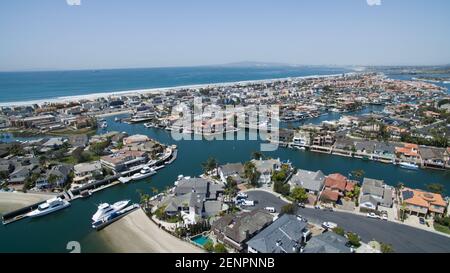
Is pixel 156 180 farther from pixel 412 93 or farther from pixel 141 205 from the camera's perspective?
pixel 412 93

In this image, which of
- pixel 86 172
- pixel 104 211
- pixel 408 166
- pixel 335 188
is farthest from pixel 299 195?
pixel 86 172

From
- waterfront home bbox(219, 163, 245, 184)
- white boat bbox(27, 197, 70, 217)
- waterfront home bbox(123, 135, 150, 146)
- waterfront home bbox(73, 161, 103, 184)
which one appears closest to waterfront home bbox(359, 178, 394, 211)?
waterfront home bbox(219, 163, 245, 184)

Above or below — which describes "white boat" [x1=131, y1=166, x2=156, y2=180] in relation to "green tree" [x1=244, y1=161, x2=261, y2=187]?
below

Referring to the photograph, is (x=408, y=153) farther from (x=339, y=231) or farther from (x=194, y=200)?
(x=194, y=200)

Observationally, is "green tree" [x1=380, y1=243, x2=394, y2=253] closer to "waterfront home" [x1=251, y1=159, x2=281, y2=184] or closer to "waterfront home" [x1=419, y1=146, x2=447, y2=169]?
"waterfront home" [x1=251, y1=159, x2=281, y2=184]

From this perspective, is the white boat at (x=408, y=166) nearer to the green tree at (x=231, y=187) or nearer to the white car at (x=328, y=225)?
the white car at (x=328, y=225)

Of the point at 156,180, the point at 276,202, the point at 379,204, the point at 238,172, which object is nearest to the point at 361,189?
the point at 379,204
